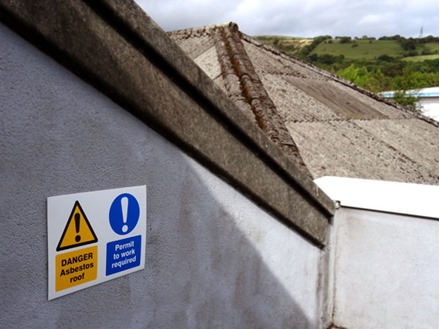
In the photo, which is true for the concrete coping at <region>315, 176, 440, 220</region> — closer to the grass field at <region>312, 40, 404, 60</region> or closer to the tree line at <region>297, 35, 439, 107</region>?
the tree line at <region>297, 35, 439, 107</region>

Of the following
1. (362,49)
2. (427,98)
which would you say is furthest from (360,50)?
(427,98)

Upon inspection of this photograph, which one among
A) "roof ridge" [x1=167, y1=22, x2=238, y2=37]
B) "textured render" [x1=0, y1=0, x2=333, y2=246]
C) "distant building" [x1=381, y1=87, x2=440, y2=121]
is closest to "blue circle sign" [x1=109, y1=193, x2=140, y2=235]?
"textured render" [x1=0, y1=0, x2=333, y2=246]

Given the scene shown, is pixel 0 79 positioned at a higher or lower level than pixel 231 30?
lower

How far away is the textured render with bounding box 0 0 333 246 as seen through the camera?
64.6 inches

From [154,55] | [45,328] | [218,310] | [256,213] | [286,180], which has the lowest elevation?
[218,310]

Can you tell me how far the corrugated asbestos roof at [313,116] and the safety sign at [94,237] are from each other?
88.0 inches

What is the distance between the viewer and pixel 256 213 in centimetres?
279

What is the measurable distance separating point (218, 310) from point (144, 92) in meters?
1.38

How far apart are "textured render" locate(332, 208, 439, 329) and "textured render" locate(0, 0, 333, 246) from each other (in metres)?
0.91

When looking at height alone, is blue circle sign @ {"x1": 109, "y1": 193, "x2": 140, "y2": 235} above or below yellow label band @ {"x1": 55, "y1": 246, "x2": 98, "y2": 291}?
above

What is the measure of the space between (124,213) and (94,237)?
177 millimetres

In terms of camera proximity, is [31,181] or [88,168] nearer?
[31,181]

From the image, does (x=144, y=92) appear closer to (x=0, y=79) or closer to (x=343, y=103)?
(x=0, y=79)

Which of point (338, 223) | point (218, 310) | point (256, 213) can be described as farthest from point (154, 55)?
point (338, 223)
